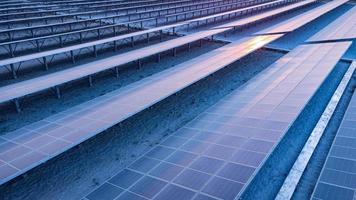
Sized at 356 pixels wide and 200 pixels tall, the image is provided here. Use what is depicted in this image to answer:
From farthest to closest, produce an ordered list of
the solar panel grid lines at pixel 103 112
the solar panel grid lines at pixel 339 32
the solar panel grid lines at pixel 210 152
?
the solar panel grid lines at pixel 339 32 < the solar panel grid lines at pixel 103 112 < the solar panel grid lines at pixel 210 152

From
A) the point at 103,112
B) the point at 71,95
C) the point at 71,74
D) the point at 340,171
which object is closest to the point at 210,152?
the point at 340,171

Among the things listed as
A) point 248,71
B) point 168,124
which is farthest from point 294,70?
point 168,124

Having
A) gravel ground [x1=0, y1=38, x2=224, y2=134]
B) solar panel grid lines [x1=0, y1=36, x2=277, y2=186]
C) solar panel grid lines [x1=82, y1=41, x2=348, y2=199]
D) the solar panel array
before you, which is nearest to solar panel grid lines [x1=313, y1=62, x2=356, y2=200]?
the solar panel array

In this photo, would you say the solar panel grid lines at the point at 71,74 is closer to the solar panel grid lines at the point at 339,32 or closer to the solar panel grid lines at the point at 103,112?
the solar panel grid lines at the point at 103,112

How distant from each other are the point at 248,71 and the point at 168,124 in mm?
7971

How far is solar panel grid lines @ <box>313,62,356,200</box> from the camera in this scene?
7934 millimetres

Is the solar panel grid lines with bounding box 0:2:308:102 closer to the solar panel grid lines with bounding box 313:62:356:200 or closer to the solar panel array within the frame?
the solar panel array

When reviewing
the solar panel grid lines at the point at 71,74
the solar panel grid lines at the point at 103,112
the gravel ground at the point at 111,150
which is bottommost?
the gravel ground at the point at 111,150

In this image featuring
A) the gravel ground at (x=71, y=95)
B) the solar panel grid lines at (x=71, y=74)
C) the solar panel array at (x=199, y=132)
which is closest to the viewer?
the solar panel array at (x=199, y=132)

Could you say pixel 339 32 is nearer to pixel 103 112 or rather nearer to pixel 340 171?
pixel 340 171

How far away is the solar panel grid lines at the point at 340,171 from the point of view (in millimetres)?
7934

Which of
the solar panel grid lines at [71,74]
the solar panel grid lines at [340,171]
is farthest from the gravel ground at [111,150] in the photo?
the solar panel grid lines at [340,171]

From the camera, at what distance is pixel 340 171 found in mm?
8719

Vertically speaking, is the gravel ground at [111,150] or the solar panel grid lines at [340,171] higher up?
the solar panel grid lines at [340,171]
